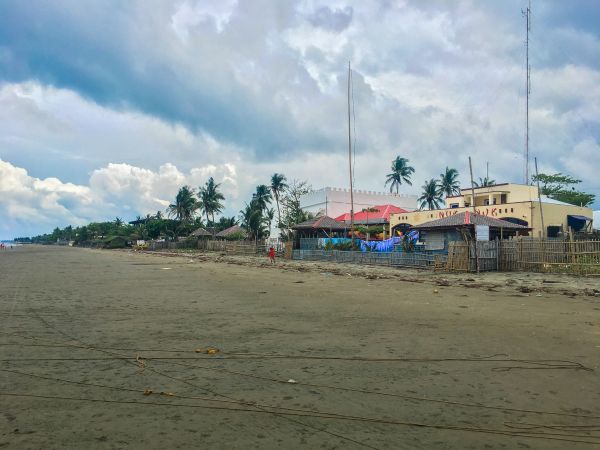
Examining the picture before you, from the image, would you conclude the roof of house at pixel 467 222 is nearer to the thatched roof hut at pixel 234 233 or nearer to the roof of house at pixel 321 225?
the roof of house at pixel 321 225

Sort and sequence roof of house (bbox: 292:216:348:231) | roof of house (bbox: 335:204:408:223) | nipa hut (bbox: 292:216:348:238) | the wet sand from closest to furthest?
the wet sand < roof of house (bbox: 292:216:348:231) < nipa hut (bbox: 292:216:348:238) < roof of house (bbox: 335:204:408:223)

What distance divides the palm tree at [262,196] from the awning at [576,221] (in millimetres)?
39625

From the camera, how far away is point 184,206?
7481 cm

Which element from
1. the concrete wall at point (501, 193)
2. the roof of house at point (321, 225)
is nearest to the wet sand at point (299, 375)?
the roof of house at point (321, 225)

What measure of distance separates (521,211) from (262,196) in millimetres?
39507

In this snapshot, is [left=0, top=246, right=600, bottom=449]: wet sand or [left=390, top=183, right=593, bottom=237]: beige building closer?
[left=0, top=246, right=600, bottom=449]: wet sand

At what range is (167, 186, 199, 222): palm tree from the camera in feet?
244

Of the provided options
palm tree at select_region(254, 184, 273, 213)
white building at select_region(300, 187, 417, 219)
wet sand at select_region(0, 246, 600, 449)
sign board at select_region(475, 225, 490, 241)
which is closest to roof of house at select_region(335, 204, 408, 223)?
white building at select_region(300, 187, 417, 219)

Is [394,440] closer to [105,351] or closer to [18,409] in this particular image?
[18,409]

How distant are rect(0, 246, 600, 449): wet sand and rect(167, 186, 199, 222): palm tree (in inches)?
2591

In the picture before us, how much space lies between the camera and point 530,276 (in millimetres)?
17312

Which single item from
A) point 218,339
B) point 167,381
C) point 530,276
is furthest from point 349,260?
point 167,381

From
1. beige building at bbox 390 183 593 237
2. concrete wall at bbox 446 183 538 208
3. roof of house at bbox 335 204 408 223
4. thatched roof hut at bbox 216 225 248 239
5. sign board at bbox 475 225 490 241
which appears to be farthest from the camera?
thatched roof hut at bbox 216 225 248 239

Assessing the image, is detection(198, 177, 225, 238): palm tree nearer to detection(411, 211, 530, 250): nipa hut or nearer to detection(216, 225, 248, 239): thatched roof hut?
detection(216, 225, 248, 239): thatched roof hut
